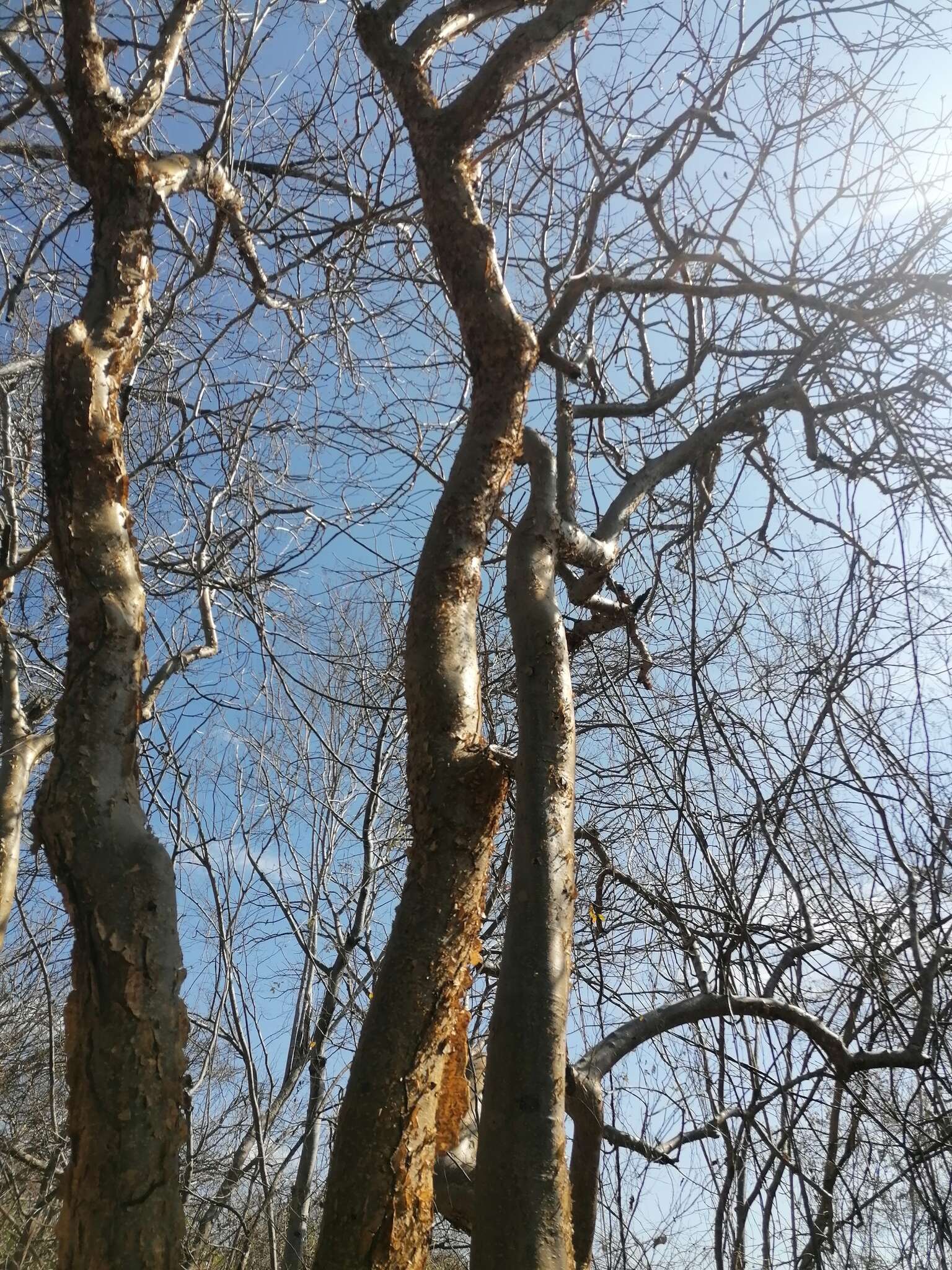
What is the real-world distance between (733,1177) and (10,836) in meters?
3.92

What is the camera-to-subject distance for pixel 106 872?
150cm

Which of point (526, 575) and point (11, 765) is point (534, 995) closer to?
point (526, 575)

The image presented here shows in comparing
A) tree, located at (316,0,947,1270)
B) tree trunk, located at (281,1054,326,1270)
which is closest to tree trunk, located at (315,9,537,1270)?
tree, located at (316,0,947,1270)

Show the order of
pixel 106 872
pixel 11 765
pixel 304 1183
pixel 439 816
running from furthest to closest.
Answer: pixel 304 1183 < pixel 11 765 < pixel 439 816 < pixel 106 872

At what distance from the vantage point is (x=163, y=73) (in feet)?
9.24

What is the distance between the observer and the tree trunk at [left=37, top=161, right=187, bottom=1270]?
133cm

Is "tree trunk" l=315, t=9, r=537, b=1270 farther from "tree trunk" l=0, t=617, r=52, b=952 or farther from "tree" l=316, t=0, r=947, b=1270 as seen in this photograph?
"tree trunk" l=0, t=617, r=52, b=952

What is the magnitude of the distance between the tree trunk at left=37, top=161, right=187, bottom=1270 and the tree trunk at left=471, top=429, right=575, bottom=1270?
0.48 m

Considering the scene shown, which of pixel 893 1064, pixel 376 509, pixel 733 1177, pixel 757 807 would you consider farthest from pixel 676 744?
pixel 376 509

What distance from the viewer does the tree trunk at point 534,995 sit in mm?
1339

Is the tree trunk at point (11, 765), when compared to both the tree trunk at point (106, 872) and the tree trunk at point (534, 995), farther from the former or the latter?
the tree trunk at point (534, 995)

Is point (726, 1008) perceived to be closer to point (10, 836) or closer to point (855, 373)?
point (855, 373)

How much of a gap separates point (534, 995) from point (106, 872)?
0.71m

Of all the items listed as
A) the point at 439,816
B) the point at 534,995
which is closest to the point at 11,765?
the point at 439,816
